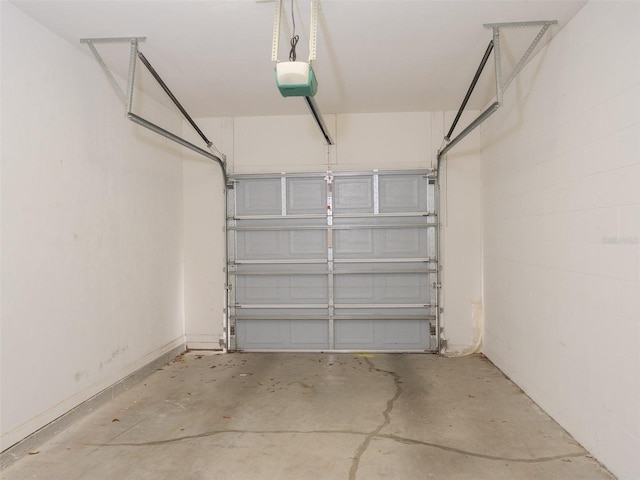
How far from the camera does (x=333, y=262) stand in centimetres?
552

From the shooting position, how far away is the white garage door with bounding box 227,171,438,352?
215 inches

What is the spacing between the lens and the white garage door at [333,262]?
17.9 feet

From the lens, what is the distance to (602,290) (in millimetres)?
2670

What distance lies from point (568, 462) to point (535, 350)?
110 cm

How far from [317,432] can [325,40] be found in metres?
2.84

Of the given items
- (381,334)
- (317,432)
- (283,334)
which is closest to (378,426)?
(317,432)

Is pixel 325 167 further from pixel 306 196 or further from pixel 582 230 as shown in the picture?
pixel 582 230

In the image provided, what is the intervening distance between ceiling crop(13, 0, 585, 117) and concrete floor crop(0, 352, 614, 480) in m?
2.81

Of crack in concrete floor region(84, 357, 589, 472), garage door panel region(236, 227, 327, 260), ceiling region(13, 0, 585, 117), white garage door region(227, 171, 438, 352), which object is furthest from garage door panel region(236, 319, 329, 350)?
ceiling region(13, 0, 585, 117)

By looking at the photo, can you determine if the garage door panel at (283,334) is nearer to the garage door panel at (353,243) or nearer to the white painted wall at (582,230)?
the garage door panel at (353,243)

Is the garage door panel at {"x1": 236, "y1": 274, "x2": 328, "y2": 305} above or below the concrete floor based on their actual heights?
above

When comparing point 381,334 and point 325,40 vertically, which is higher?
point 325,40

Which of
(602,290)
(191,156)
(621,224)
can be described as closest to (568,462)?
(602,290)

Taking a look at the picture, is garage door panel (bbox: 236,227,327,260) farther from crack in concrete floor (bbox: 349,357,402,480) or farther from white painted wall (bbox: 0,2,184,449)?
crack in concrete floor (bbox: 349,357,402,480)
